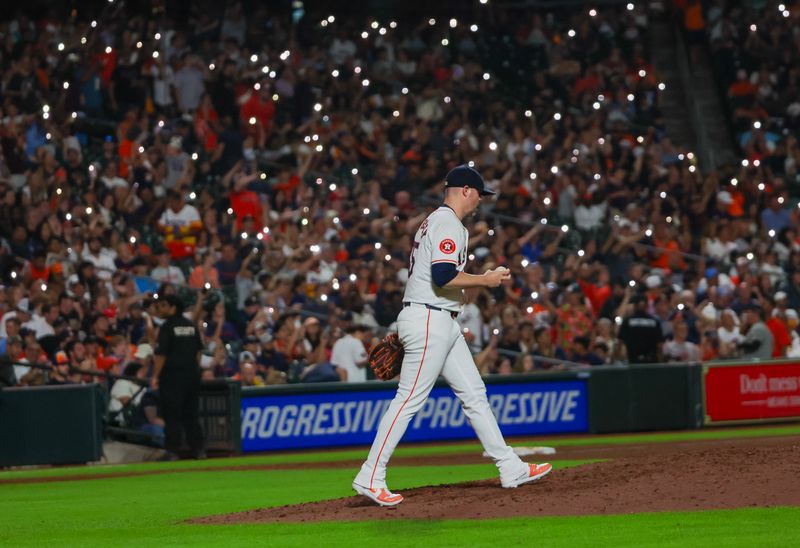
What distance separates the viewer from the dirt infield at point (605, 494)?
9.31 metres

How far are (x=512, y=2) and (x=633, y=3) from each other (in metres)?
2.78

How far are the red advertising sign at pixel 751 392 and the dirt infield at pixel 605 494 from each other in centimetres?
1101

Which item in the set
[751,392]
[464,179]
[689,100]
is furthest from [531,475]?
[689,100]

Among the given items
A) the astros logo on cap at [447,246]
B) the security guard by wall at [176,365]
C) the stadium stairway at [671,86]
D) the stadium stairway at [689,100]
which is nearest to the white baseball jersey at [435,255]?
the astros logo on cap at [447,246]

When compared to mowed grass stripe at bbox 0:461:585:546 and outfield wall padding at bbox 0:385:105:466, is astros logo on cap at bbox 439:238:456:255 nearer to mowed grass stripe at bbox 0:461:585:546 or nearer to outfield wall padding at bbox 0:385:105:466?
mowed grass stripe at bbox 0:461:585:546

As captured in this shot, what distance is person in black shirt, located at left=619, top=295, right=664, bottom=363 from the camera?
838 inches

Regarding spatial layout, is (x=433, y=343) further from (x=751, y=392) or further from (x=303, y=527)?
(x=751, y=392)

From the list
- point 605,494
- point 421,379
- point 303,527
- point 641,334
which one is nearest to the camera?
point 303,527

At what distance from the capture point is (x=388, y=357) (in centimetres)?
966

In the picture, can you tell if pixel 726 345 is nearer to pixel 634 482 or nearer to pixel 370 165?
pixel 370 165

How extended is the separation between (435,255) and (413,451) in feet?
31.6

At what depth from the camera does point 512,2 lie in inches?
1313

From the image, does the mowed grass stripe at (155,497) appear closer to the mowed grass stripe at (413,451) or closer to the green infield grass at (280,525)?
the green infield grass at (280,525)

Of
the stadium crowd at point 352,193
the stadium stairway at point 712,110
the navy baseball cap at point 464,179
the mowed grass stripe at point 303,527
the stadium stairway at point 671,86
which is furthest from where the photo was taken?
the stadium stairway at point 671,86
